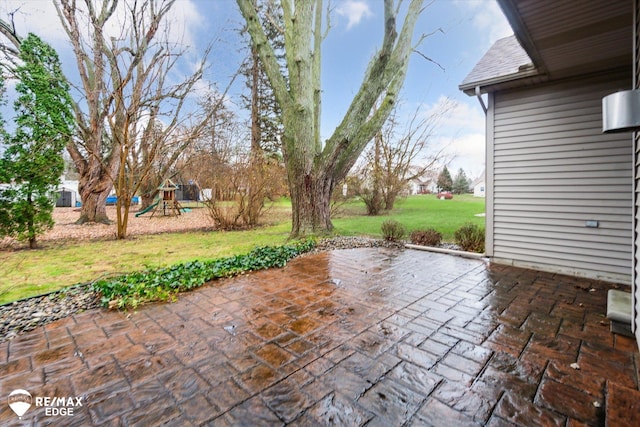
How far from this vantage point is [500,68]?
406cm

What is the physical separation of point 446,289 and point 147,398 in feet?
9.33

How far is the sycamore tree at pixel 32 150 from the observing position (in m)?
4.72

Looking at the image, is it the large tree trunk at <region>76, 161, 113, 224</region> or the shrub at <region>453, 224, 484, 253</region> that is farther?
the large tree trunk at <region>76, 161, 113, 224</region>

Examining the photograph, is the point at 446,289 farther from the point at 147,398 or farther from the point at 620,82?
the point at 620,82

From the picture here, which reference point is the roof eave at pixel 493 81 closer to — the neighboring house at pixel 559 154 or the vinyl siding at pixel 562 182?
the neighboring house at pixel 559 154

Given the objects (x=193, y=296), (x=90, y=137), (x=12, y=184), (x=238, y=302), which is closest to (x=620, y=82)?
(x=238, y=302)

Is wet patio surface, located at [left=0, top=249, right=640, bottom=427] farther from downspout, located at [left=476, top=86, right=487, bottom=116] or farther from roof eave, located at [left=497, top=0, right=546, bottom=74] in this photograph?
downspout, located at [left=476, top=86, right=487, bottom=116]

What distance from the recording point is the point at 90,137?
27.4ft

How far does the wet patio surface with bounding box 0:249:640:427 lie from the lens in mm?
1398

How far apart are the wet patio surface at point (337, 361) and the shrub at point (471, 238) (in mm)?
1904

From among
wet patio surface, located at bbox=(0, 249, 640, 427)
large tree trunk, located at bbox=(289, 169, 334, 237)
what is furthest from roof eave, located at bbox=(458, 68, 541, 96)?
large tree trunk, located at bbox=(289, 169, 334, 237)

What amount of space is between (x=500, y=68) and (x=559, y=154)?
1.43m

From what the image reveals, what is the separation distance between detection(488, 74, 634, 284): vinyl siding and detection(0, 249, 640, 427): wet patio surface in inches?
32.1

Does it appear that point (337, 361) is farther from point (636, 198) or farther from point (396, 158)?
point (396, 158)
